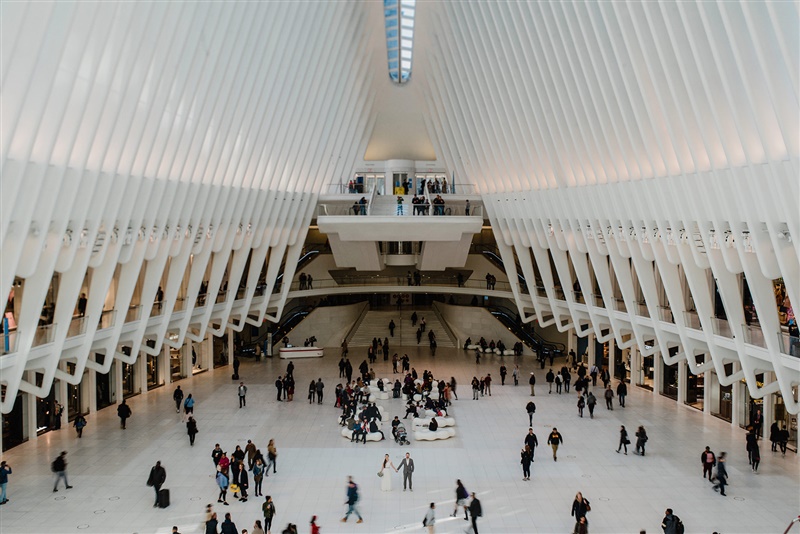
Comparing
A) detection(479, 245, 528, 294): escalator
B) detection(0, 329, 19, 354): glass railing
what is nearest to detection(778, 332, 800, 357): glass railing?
detection(0, 329, 19, 354): glass railing

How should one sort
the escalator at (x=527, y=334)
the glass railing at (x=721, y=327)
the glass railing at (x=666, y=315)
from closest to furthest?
the glass railing at (x=721, y=327)
the glass railing at (x=666, y=315)
the escalator at (x=527, y=334)

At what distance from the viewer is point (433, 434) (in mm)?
21516

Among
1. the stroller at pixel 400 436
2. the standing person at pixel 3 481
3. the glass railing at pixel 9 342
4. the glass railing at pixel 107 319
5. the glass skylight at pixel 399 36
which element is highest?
the glass skylight at pixel 399 36

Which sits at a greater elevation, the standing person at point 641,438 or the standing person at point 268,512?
the standing person at point 641,438

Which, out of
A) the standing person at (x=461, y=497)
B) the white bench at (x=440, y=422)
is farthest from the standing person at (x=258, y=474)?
the white bench at (x=440, y=422)

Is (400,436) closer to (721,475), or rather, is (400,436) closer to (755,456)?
(721,475)

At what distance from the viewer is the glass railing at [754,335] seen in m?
16.8

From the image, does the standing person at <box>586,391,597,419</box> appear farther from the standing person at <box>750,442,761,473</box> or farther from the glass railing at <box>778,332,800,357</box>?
the glass railing at <box>778,332,800,357</box>

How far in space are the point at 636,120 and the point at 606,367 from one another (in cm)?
1777

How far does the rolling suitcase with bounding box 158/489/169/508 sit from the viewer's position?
51.6 feet

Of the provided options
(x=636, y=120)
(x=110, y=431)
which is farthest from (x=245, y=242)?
(x=636, y=120)

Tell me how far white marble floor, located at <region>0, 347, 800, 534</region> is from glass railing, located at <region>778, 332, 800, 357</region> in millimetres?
3417

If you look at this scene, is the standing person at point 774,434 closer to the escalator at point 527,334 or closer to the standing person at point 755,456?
the standing person at point 755,456

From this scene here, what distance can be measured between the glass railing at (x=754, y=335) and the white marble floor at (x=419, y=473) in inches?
133
